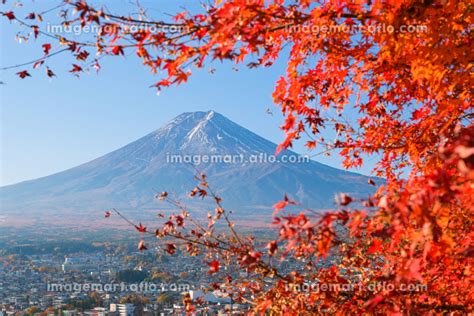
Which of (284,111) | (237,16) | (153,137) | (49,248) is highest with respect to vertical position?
(153,137)

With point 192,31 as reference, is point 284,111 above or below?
below

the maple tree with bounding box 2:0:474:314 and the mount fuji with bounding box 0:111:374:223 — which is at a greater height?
the mount fuji with bounding box 0:111:374:223

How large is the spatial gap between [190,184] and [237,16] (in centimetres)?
9802

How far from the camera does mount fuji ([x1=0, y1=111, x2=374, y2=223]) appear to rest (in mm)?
94312

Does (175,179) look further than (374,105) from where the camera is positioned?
Yes

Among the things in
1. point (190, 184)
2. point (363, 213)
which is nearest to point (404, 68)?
point (363, 213)

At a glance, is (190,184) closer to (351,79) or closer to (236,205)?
(236,205)

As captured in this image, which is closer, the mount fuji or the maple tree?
the maple tree

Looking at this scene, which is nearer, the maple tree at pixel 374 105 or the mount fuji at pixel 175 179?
the maple tree at pixel 374 105

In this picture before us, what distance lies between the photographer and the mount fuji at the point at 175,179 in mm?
94312

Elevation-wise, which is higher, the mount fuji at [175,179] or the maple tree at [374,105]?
the mount fuji at [175,179]

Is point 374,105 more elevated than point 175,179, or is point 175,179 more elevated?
point 175,179

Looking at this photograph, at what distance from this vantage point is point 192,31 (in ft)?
11.7

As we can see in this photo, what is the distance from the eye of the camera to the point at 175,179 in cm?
10106
